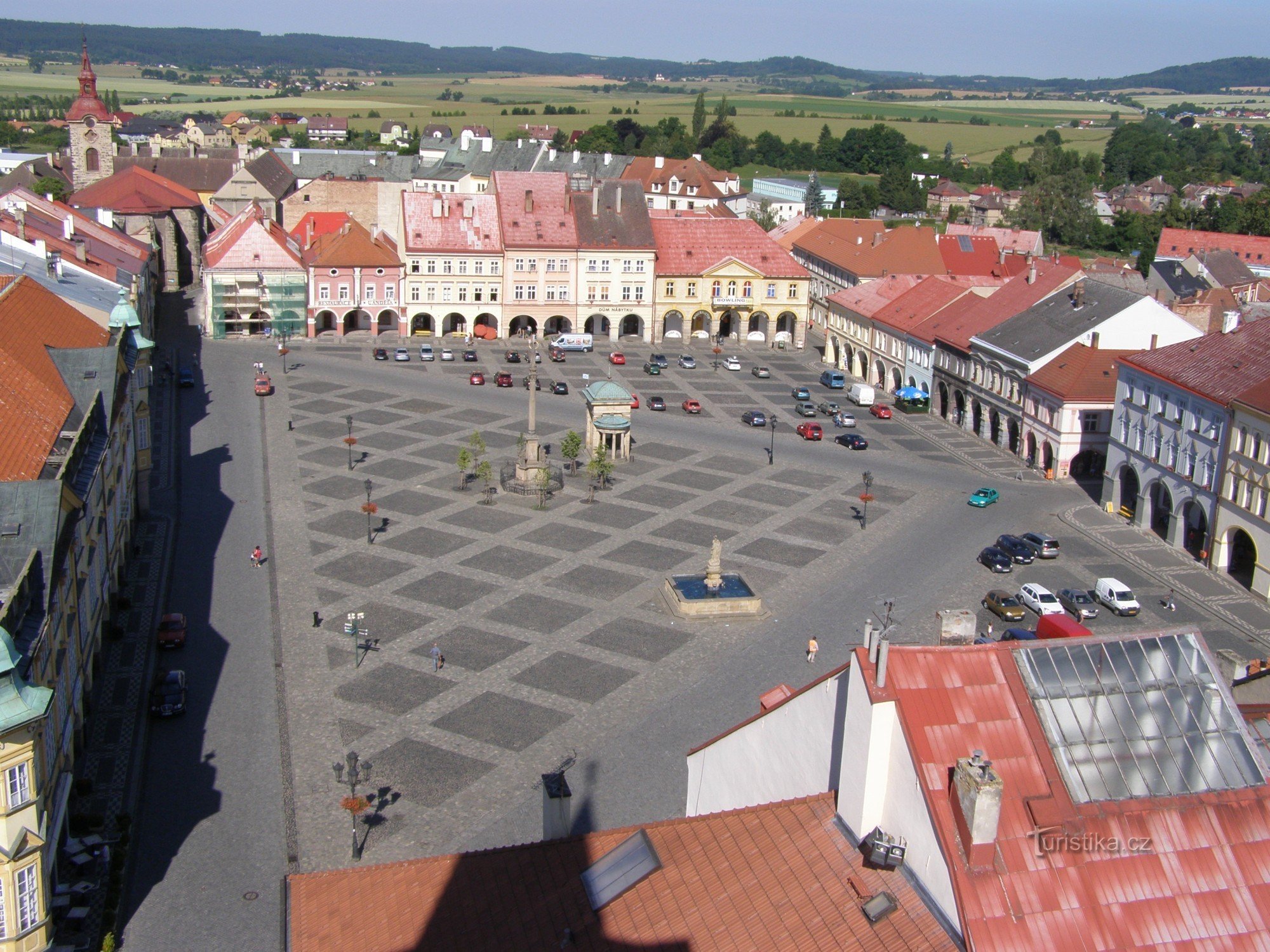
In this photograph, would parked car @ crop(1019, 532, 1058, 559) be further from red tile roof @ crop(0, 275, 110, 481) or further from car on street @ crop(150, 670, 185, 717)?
red tile roof @ crop(0, 275, 110, 481)

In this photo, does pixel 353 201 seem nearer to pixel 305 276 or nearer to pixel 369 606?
pixel 305 276

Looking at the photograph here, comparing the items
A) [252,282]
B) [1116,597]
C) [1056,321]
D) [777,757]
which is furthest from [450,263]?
[777,757]

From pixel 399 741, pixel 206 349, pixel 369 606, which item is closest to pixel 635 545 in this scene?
pixel 369 606

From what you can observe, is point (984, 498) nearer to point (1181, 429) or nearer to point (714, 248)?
point (1181, 429)

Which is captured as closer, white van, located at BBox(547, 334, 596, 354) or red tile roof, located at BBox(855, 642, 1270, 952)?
red tile roof, located at BBox(855, 642, 1270, 952)

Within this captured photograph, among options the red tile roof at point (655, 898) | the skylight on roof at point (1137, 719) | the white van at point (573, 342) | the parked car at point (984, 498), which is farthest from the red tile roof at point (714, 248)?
the skylight on roof at point (1137, 719)

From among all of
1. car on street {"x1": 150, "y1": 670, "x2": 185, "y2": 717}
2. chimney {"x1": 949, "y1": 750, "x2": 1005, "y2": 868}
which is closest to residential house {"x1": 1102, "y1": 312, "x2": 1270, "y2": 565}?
car on street {"x1": 150, "y1": 670, "x2": 185, "y2": 717}

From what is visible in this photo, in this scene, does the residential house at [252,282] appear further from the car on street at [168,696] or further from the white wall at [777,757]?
the white wall at [777,757]
